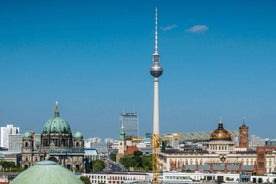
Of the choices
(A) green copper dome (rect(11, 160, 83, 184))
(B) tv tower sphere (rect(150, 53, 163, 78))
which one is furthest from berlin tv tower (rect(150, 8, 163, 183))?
(A) green copper dome (rect(11, 160, 83, 184))

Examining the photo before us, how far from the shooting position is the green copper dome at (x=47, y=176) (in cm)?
6664

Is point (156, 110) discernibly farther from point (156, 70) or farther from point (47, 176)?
point (47, 176)

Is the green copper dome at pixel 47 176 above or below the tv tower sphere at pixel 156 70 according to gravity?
below

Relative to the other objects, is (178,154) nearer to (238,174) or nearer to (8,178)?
(238,174)

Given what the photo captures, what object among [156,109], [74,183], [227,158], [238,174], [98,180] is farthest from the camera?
[227,158]

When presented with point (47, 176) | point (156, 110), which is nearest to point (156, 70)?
point (156, 110)

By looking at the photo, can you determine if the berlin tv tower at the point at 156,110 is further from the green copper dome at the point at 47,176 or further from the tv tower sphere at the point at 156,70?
the green copper dome at the point at 47,176

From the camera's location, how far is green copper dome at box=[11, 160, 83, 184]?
66637 millimetres

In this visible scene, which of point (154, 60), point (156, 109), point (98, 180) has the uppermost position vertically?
point (154, 60)

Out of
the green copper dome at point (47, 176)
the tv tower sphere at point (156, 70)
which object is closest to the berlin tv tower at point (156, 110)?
the tv tower sphere at point (156, 70)

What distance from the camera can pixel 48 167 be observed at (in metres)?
68.4

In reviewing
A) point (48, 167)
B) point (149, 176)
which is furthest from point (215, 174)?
point (48, 167)

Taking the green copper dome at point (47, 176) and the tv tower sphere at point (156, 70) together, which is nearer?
the green copper dome at point (47, 176)

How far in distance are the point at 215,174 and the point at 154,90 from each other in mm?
47202
